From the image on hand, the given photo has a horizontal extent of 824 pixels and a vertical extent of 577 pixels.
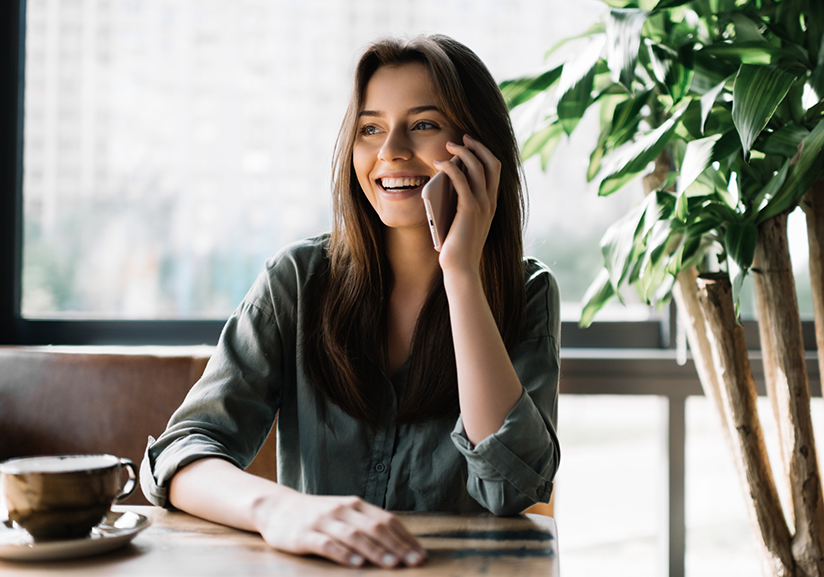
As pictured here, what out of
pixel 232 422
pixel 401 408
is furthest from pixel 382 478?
→ pixel 232 422

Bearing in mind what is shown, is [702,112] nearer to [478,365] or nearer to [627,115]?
[627,115]

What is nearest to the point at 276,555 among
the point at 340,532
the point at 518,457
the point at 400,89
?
the point at 340,532

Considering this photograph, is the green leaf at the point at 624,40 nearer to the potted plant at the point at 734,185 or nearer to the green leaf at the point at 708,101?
the potted plant at the point at 734,185

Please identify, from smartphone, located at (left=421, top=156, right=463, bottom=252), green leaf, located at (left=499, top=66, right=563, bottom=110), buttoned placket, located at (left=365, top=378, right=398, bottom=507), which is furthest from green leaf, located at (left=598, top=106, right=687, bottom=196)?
buttoned placket, located at (left=365, top=378, right=398, bottom=507)

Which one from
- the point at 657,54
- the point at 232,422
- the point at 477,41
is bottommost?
the point at 232,422

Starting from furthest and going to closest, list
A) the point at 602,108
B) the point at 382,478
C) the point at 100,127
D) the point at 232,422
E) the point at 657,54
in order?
the point at 100,127 → the point at 602,108 → the point at 657,54 → the point at 382,478 → the point at 232,422

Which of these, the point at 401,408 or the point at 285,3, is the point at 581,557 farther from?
the point at 285,3

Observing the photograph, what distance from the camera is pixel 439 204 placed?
1061 millimetres

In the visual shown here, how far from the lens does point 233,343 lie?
1.14m

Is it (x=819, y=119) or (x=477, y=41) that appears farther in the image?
(x=477, y=41)

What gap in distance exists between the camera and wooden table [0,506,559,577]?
0.60 metres

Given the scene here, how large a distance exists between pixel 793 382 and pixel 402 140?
83 cm

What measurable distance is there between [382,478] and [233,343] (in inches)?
13.4

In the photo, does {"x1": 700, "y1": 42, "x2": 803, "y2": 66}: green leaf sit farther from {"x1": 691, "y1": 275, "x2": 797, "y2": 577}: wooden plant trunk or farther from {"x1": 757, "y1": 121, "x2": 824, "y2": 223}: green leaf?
{"x1": 691, "y1": 275, "x2": 797, "y2": 577}: wooden plant trunk
